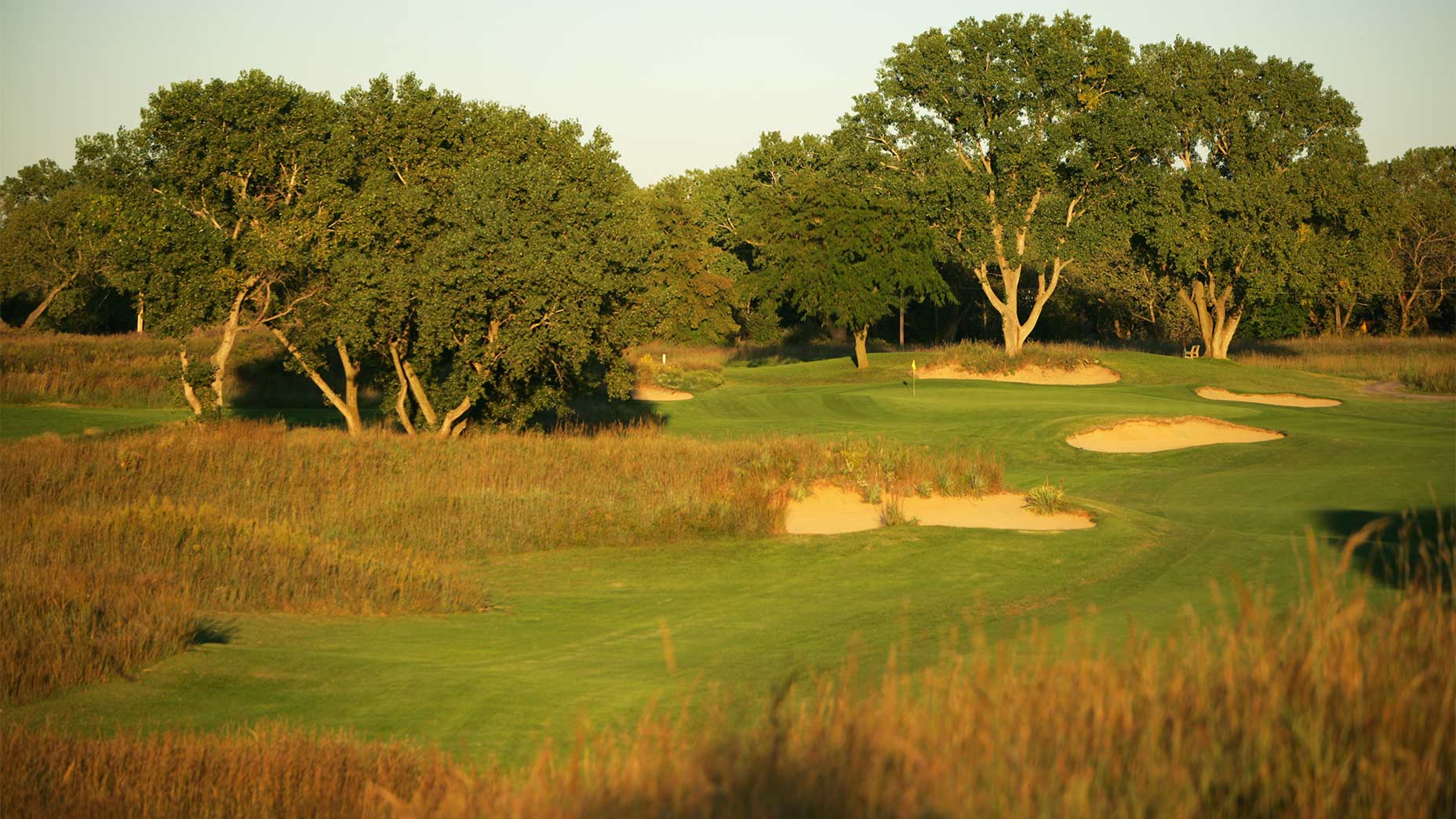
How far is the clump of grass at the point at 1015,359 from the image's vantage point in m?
50.0


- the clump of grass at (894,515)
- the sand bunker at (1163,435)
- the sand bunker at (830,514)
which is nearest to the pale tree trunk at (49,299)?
the sand bunker at (1163,435)

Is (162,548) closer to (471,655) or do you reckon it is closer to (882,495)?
(471,655)

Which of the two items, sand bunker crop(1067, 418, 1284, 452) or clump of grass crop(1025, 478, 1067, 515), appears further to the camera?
sand bunker crop(1067, 418, 1284, 452)

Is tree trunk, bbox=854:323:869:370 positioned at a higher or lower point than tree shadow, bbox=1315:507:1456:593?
higher

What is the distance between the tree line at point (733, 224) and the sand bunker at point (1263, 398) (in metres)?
14.9

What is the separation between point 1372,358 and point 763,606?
5225 centimetres

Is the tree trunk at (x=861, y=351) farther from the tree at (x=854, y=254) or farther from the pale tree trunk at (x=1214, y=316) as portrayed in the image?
the pale tree trunk at (x=1214, y=316)

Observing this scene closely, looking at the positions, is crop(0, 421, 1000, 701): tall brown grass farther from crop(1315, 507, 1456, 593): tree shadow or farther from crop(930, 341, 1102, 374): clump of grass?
crop(930, 341, 1102, 374): clump of grass

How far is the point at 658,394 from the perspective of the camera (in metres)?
49.0

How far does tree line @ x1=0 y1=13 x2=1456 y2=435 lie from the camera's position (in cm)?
2669

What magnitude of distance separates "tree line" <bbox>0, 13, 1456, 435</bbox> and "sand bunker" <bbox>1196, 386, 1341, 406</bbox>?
585 inches

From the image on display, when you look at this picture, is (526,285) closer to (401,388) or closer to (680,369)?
(401,388)

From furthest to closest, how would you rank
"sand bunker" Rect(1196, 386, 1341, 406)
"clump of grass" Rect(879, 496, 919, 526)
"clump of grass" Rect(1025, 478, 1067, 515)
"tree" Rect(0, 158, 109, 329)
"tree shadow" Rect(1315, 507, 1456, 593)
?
"tree" Rect(0, 158, 109, 329) < "sand bunker" Rect(1196, 386, 1341, 406) < "clump of grass" Rect(1025, 478, 1067, 515) < "clump of grass" Rect(879, 496, 919, 526) < "tree shadow" Rect(1315, 507, 1456, 593)

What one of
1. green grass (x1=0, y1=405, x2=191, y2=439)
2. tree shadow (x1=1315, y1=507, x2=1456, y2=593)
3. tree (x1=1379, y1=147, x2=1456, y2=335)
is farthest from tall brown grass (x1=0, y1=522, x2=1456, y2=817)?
tree (x1=1379, y1=147, x2=1456, y2=335)
